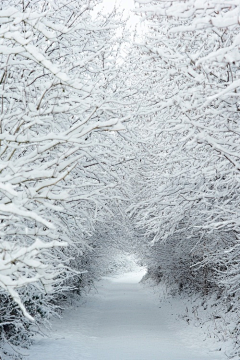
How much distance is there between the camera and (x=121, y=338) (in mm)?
11961

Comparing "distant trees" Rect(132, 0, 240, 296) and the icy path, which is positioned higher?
"distant trees" Rect(132, 0, 240, 296)

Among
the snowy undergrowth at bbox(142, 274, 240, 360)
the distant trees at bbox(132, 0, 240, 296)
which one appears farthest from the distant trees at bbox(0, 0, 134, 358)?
the snowy undergrowth at bbox(142, 274, 240, 360)

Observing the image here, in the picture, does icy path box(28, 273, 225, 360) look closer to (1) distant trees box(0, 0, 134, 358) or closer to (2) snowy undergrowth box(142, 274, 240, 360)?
(2) snowy undergrowth box(142, 274, 240, 360)

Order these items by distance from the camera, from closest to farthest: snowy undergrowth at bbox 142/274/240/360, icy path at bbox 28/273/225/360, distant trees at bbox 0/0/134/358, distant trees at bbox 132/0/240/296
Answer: distant trees at bbox 0/0/134/358
distant trees at bbox 132/0/240/296
icy path at bbox 28/273/225/360
snowy undergrowth at bbox 142/274/240/360

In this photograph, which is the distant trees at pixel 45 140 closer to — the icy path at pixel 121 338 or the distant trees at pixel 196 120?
the distant trees at pixel 196 120

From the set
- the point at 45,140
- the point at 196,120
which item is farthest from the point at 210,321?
the point at 45,140

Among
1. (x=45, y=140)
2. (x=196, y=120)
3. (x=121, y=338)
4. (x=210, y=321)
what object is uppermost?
(x=45, y=140)

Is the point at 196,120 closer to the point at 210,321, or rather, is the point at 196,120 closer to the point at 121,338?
the point at 121,338

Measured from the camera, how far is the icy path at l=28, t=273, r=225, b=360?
9875mm

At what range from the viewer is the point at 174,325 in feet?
48.5

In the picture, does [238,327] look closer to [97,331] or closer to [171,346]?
[171,346]

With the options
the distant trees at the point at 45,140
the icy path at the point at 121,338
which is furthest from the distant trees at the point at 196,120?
the icy path at the point at 121,338

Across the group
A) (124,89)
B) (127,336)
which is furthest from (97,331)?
(124,89)

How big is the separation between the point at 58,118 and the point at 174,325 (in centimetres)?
986
